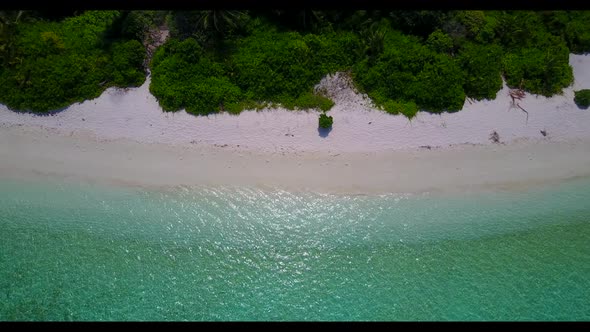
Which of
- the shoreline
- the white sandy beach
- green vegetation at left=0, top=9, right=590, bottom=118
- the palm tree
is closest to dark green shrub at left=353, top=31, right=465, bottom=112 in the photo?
green vegetation at left=0, top=9, right=590, bottom=118

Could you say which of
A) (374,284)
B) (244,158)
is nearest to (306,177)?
(244,158)

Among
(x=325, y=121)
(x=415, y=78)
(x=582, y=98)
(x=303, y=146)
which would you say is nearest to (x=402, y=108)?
(x=415, y=78)

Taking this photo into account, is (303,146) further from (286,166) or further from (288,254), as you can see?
(288,254)

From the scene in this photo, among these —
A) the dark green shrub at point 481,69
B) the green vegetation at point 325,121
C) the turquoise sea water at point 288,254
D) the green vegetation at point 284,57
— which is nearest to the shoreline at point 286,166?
the turquoise sea water at point 288,254

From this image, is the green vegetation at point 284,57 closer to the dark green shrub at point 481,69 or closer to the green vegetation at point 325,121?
the dark green shrub at point 481,69

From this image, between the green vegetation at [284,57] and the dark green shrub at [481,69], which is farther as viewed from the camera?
the dark green shrub at [481,69]

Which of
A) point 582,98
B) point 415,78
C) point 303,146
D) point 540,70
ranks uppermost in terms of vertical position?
point 540,70

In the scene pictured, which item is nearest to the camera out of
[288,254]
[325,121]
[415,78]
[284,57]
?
[288,254]
